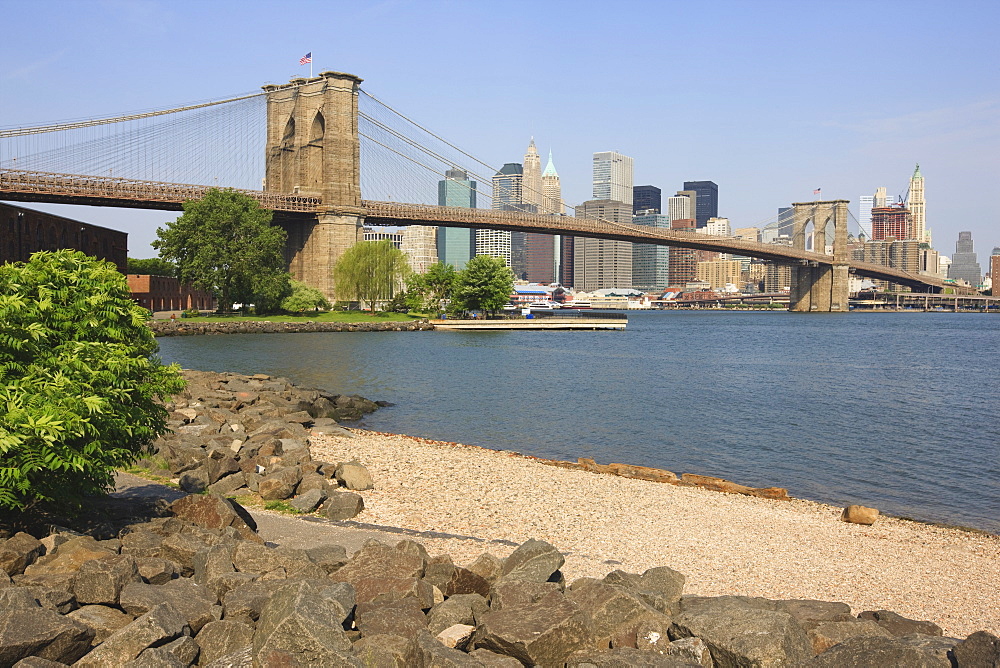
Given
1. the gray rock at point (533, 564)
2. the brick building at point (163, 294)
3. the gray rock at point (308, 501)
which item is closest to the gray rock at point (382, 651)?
the gray rock at point (533, 564)

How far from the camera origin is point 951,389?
32344mm

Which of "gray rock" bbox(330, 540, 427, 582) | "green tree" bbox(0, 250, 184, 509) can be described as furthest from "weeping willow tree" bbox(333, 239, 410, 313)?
"gray rock" bbox(330, 540, 427, 582)

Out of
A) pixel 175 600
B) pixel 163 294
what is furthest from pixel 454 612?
pixel 163 294

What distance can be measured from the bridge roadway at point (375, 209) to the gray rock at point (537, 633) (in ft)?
190

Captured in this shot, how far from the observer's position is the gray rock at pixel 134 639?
5.10 meters

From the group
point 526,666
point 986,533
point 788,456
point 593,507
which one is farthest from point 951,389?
point 526,666

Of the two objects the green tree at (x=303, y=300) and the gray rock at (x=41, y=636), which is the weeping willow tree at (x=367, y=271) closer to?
the green tree at (x=303, y=300)

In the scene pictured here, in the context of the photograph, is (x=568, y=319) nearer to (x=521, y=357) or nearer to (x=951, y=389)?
(x=521, y=357)

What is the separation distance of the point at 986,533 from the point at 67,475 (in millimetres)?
12559

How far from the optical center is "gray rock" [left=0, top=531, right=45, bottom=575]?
619cm

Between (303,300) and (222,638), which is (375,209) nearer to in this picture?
(303,300)

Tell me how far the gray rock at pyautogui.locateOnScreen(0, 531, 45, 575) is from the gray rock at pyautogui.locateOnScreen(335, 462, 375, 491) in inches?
233

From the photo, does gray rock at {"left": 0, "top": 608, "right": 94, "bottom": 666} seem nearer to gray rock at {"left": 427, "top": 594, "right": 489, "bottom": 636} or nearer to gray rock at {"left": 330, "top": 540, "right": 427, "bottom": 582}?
gray rock at {"left": 330, "top": 540, "right": 427, "bottom": 582}

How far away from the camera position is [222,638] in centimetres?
546
